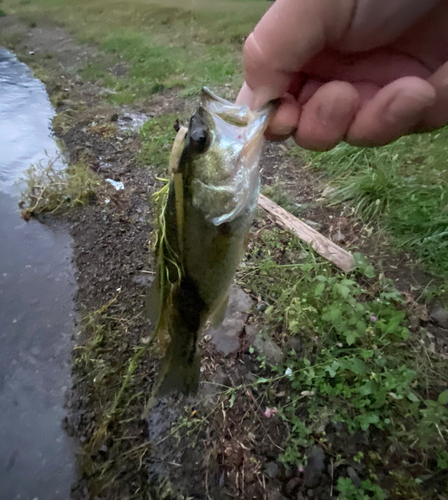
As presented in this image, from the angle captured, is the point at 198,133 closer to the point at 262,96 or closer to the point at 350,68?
the point at 262,96

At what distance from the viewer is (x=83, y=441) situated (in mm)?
2424

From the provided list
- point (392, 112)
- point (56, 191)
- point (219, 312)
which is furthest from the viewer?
point (56, 191)

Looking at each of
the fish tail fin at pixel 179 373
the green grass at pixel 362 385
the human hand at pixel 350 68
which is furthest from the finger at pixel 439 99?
the fish tail fin at pixel 179 373

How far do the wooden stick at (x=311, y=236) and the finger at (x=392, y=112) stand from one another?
1.61m

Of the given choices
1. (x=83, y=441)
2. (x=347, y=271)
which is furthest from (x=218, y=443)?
(x=347, y=271)

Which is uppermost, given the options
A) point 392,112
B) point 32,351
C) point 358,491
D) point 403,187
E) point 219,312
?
point 392,112

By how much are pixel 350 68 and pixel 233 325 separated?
181 cm

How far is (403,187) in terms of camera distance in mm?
3391

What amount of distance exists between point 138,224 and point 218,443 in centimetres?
226

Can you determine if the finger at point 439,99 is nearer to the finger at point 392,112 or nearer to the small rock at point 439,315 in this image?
the finger at point 392,112

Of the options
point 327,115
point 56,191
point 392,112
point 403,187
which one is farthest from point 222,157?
point 56,191

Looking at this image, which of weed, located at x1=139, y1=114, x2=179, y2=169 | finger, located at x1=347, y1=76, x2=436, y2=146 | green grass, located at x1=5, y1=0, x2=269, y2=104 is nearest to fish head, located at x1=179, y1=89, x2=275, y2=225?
finger, located at x1=347, y1=76, x2=436, y2=146

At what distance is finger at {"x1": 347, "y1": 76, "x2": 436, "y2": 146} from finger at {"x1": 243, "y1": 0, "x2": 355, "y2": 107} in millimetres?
276

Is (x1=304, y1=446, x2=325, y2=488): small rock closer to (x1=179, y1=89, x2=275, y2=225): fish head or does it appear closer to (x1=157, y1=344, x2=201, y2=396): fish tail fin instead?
(x1=157, y1=344, x2=201, y2=396): fish tail fin
